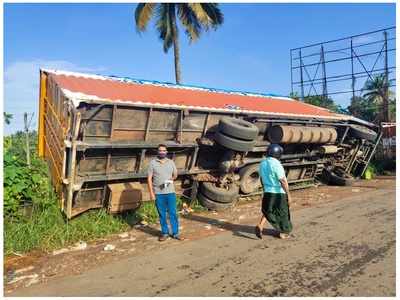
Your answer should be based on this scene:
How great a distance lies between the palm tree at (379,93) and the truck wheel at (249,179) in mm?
12870

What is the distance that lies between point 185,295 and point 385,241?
3.26m

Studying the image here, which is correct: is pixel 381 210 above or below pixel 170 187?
below

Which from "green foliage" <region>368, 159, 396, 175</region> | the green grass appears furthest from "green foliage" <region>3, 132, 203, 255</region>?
Answer: "green foliage" <region>368, 159, 396, 175</region>

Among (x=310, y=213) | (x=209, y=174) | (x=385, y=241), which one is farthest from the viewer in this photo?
(x=209, y=174)

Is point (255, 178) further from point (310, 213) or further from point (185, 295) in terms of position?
point (185, 295)

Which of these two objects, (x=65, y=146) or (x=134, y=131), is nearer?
(x=65, y=146)

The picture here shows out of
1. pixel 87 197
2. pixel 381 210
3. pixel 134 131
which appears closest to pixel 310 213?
pixel 381 210

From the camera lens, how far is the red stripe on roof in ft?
26.0

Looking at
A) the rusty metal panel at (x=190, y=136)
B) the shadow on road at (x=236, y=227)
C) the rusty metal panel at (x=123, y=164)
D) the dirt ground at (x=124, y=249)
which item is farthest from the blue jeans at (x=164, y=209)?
the rusty metal panel at (x=190, y=136)

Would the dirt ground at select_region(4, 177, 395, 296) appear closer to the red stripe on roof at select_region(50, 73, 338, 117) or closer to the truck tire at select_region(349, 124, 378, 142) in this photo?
the red stripe on roof at select_region(50, 73, 338, 117)

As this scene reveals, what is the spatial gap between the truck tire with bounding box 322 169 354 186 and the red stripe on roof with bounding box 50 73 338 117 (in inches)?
88.0

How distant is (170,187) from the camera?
244 inches

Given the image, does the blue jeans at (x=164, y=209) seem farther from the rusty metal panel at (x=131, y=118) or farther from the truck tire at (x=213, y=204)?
the truck tire at (x=213, y=204)

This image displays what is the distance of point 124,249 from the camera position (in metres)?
5.72
